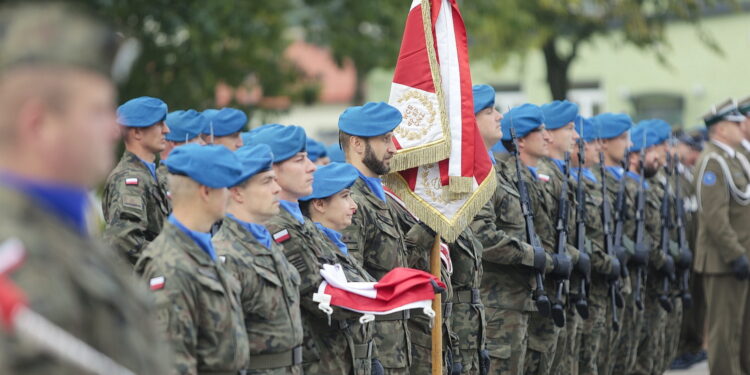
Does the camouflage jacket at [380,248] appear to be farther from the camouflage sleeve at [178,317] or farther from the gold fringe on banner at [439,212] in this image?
the camouflage sleeve at [178,317]

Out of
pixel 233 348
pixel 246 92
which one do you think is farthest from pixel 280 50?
pixel 233 348

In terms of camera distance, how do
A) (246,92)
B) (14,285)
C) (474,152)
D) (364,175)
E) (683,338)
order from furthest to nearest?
1. (246,92)
2. (683,338)
3. (474,152)
4. (364,175)
5. (14,285)

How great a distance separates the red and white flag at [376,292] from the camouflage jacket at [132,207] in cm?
144

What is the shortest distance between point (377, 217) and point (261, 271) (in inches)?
67.8

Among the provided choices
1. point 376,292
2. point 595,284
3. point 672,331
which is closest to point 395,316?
point 376,292

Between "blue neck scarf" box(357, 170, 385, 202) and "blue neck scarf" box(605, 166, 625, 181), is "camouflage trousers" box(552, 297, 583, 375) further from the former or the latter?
"blue neck scarf" box(357, 170, 385, 202)

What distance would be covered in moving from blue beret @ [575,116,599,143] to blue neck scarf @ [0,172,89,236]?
296 inches

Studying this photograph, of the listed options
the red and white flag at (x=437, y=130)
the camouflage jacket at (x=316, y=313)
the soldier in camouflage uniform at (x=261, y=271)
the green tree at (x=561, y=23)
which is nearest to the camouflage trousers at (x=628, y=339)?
the red and white flag at (x=437, y=130)

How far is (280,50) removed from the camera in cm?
1919

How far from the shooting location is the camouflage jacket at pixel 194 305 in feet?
13.4

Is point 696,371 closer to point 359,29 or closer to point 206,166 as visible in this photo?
point 206,166

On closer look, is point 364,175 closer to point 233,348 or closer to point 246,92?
point 233,348

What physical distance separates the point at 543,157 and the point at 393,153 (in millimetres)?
2400

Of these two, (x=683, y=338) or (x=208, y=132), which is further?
(x=683, y=338)
